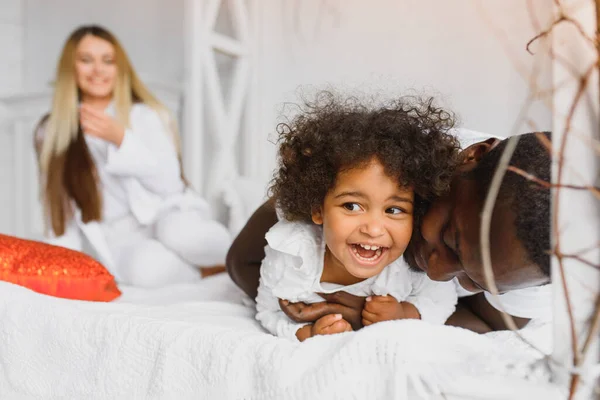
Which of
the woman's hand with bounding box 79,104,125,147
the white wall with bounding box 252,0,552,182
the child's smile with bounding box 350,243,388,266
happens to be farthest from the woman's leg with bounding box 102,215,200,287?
the child's smile with bounding box 350,243,388,266

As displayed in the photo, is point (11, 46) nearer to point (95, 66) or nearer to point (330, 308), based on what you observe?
point (95, 66)

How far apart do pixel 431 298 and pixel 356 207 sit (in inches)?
9.9

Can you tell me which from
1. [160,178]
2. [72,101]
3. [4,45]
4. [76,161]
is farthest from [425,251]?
[4,45]

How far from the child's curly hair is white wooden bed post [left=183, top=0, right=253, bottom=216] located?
4.03 ft

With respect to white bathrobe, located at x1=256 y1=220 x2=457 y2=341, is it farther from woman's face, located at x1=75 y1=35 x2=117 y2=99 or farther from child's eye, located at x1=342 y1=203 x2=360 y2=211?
woman's face, located at x1=75 y1=35 x2=117 y2=99

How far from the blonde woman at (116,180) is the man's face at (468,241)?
962mm

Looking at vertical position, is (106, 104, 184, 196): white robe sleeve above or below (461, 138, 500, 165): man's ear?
below

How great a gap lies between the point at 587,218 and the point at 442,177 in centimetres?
37

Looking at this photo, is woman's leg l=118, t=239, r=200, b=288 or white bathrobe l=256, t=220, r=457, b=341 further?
woman's leg l=118, t=239, r=200, b=288

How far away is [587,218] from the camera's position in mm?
585

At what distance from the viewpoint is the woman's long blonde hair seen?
193cm

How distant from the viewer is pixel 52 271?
53.2 inches

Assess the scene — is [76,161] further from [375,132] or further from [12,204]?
[375,132]

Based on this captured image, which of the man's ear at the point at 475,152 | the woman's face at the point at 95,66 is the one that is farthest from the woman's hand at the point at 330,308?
the woman's face at the point at 95,66
